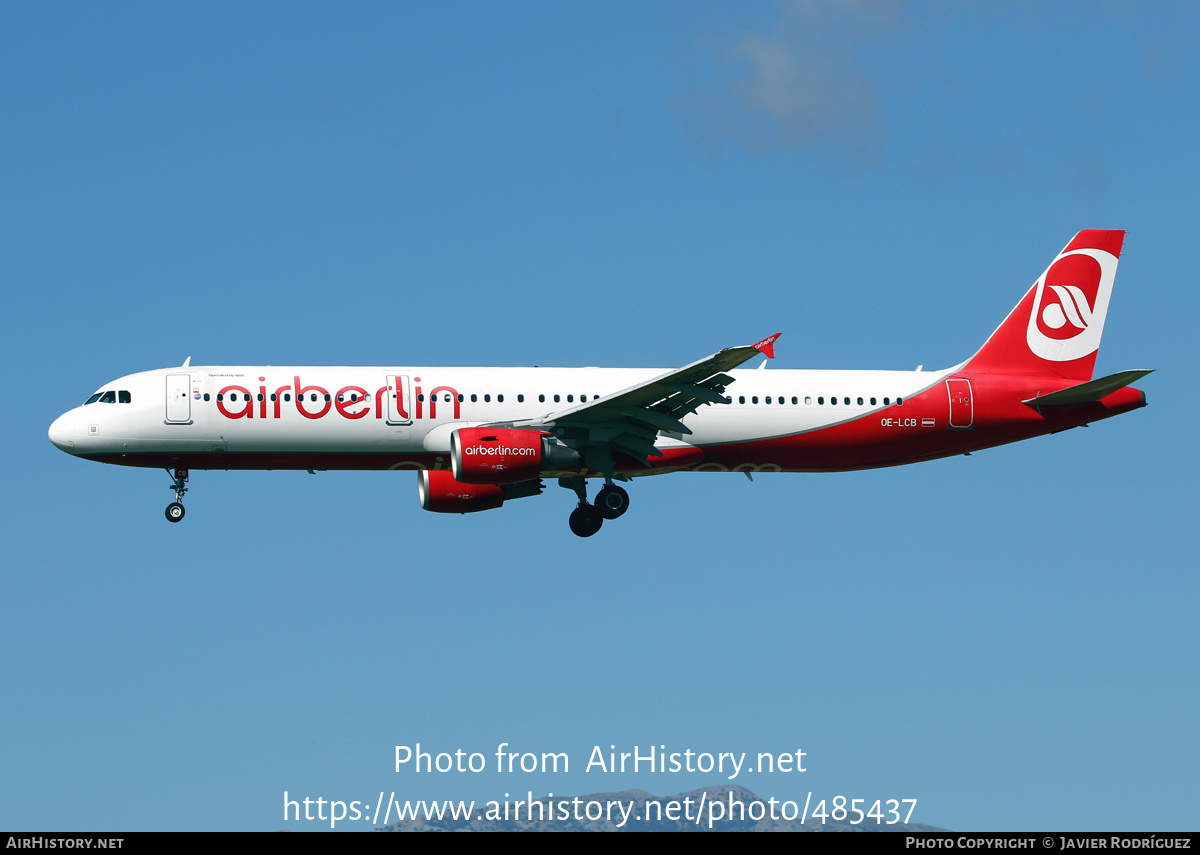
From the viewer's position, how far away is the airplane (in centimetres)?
4047

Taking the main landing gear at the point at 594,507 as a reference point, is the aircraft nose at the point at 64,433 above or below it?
above

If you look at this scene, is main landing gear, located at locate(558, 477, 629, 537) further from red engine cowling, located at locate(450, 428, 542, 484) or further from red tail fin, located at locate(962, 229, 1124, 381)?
red tail fin, located at locate(962, 229, 1124, 381)

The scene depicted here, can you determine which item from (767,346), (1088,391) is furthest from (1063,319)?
(767,346)

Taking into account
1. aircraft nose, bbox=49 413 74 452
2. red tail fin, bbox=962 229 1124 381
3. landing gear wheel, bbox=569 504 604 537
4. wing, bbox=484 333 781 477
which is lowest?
landing gear wheel, bbox=569 504 604 537

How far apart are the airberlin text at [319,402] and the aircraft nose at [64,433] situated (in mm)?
4206

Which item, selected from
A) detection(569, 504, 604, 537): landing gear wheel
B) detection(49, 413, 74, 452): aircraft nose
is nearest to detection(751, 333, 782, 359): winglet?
detection(569, 504, 604, 537): landing gear wheel

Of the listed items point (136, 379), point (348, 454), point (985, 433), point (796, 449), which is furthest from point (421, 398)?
point (985, 433)

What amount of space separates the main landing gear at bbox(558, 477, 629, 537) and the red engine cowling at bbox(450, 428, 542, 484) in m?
3.16

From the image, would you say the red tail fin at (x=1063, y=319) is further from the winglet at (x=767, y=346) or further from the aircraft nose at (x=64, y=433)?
the aircraft nose at (x=64, y=433)

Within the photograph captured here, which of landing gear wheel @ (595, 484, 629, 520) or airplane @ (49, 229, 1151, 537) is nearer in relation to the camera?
airplane @ (49, 229, 1151, 537)

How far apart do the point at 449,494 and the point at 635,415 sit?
6222 millimetres

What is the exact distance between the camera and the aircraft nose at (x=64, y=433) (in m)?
40.7

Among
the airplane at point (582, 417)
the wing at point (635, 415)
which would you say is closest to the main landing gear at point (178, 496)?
the airplane at point (582, 417)
